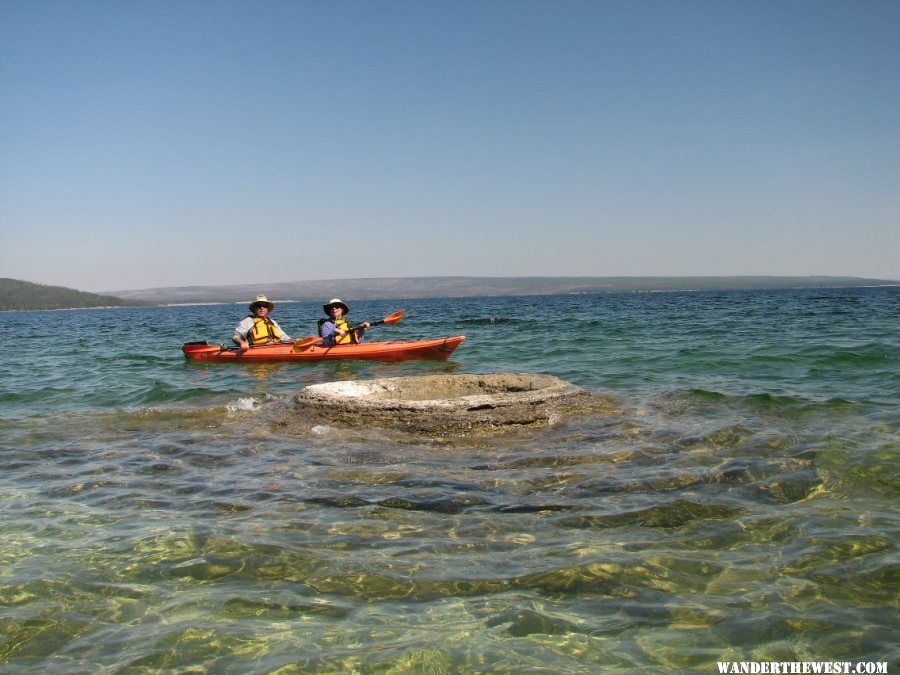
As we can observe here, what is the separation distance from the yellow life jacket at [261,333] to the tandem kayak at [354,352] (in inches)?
16.1

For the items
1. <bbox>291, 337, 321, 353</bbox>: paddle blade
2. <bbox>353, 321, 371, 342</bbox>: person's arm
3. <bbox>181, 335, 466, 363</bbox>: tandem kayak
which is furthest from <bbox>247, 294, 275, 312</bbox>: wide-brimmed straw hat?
<bbox>353, 321, 371, 342</bbox>: person's arm

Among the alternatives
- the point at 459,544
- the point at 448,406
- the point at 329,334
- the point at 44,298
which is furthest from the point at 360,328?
the point at 44,298

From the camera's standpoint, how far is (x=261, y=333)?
1596cm

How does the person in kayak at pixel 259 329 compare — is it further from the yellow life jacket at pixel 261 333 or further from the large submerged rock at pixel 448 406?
the large submerged rock at pixel 448 406

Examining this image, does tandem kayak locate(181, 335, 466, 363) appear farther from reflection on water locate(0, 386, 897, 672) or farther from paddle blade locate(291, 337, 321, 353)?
reflection on water locate(0, 386, 897, 672)

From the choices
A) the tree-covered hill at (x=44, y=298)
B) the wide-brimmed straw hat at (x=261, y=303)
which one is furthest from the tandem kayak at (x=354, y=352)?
the tree-covered hill at (x=44, y=298)

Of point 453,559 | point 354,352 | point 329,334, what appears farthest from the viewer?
Answer: point 329,334

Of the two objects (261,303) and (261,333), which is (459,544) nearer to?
(261,303)

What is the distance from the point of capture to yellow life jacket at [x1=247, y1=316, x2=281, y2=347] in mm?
15897

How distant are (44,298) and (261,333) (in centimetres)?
14529

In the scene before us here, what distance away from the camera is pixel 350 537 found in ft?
13.1

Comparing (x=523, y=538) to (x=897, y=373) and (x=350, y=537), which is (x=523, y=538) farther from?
(x=897, y=373)

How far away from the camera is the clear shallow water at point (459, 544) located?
277 centimetres

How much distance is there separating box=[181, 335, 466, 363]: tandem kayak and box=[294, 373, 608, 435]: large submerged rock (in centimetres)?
593
